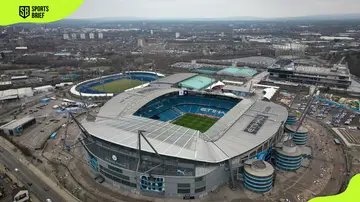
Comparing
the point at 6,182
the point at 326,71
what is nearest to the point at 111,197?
the point at 6,182

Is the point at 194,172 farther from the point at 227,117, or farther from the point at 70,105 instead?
the point at 70,105

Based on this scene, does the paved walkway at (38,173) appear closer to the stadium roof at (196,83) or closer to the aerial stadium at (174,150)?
the aerial stadium at (174,150)

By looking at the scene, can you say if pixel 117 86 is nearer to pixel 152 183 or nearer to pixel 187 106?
pixel 187 106

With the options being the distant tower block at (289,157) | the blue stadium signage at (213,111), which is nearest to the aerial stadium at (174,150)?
the distant tower block at (289,157)

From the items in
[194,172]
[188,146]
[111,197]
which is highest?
[188,146]

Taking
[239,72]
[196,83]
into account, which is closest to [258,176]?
[196,83]
